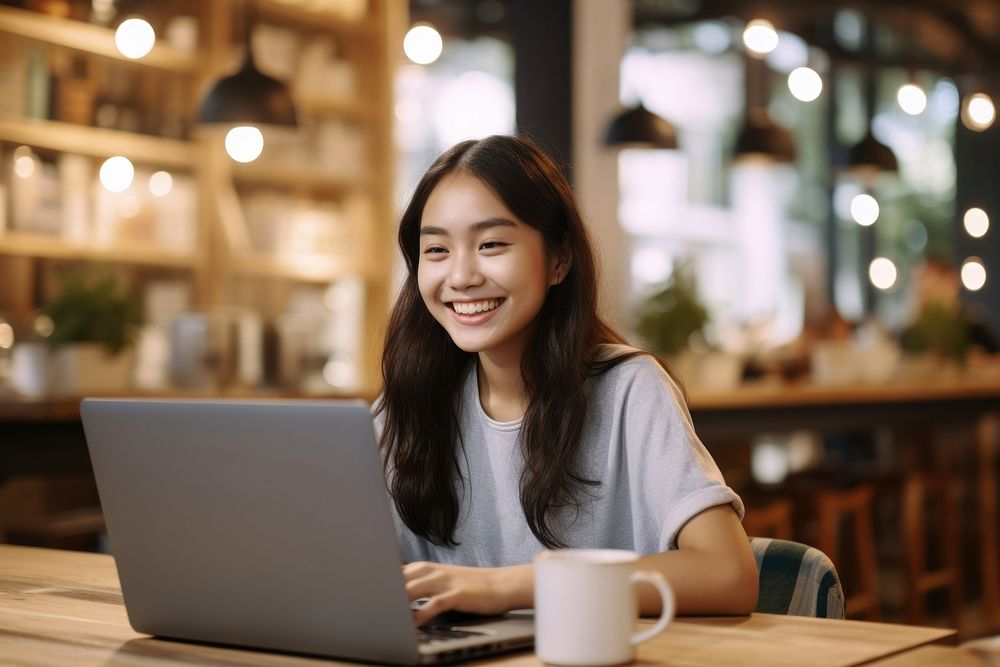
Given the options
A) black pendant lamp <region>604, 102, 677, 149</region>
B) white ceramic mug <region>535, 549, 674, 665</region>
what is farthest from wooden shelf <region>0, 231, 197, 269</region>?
white ceramic mug <region>535, 549, 674, 665</region>

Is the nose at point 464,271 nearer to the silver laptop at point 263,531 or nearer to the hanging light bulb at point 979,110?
the silver laptop at point 263,531

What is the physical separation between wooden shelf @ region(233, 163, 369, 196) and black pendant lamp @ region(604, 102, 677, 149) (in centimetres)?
127

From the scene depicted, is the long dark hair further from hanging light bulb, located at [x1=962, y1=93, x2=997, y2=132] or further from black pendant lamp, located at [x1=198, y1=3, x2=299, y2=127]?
hanging light bulb, located at [x1=962, y1=93, x2=997, y2=132]

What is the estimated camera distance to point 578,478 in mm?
1648

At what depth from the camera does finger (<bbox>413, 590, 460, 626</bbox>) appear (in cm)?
119

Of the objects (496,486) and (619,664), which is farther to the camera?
(496,486)

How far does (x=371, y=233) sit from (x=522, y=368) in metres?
4.35

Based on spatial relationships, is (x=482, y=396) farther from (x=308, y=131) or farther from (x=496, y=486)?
(x=308, y=131)

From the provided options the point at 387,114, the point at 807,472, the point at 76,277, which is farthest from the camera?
the point at 387,114

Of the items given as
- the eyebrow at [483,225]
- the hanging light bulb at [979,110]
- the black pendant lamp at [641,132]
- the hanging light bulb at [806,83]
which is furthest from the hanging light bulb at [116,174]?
the hanging light bulb at [979,110]

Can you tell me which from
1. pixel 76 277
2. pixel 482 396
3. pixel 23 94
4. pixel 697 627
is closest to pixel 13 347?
pixel 76 277

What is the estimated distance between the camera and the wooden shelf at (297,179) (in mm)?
5594

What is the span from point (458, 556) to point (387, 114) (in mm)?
4482

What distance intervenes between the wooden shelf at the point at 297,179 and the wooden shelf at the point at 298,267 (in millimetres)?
329
